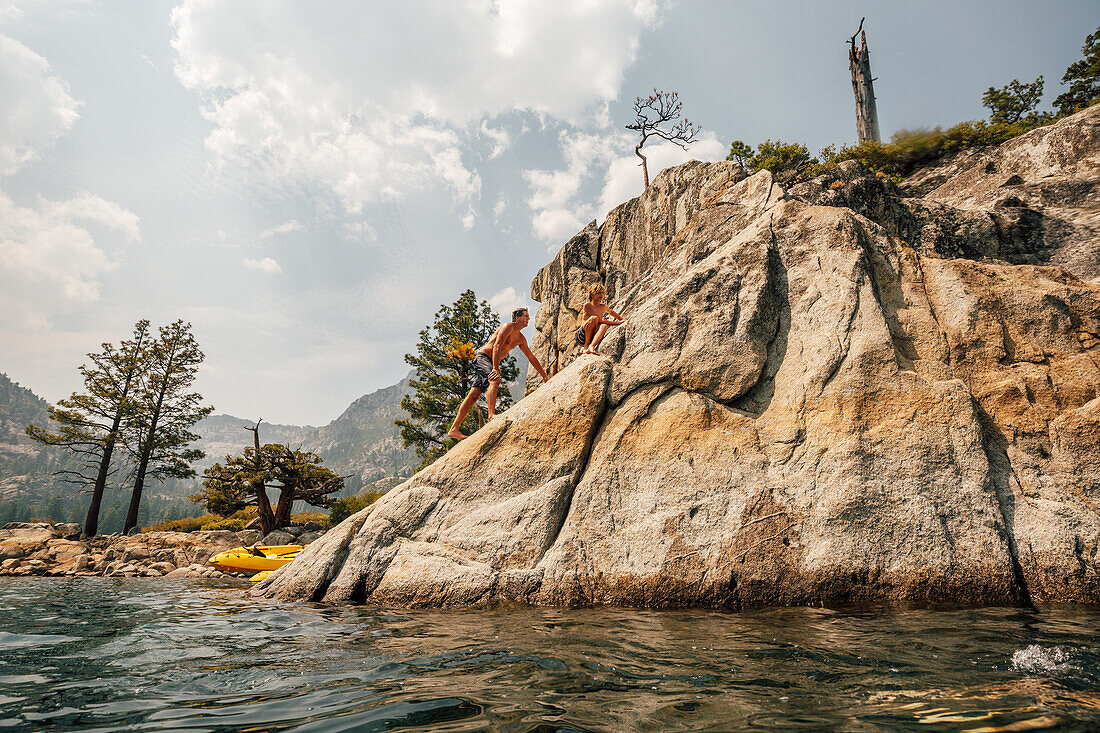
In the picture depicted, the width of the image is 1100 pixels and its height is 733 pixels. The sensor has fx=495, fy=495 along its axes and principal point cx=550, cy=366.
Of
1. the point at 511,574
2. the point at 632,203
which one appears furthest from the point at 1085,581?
the point at 632,203

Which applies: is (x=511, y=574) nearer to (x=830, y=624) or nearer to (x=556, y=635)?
(x=556, y=635)

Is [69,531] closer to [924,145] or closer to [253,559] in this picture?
[253,559]

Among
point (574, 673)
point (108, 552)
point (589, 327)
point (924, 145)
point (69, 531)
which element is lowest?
point (108, 552)

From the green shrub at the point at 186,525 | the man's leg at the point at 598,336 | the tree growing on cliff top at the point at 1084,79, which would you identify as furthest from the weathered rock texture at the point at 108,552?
the tree growing on cliff top at the point at 1084,79

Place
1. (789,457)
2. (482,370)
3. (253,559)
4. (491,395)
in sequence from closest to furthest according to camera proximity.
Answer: (789,457), (491,395), (482,370), (253,559)

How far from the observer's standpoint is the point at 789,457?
722cm

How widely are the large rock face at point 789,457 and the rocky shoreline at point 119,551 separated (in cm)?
1225

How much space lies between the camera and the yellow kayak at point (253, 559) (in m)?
14.9

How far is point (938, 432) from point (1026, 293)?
11.6 feet

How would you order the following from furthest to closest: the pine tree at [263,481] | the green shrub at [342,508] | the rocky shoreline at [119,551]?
the green shrub at [342,508] < the pine tree at [263,481] < the rocky shoreline at [119,551]

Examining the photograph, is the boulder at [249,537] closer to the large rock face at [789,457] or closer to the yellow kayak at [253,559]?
the yellow kayak at [253,559]

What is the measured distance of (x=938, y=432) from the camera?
6785mm

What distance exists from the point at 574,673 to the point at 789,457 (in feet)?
16.4

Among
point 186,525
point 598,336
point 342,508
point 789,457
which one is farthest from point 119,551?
point 789,457
